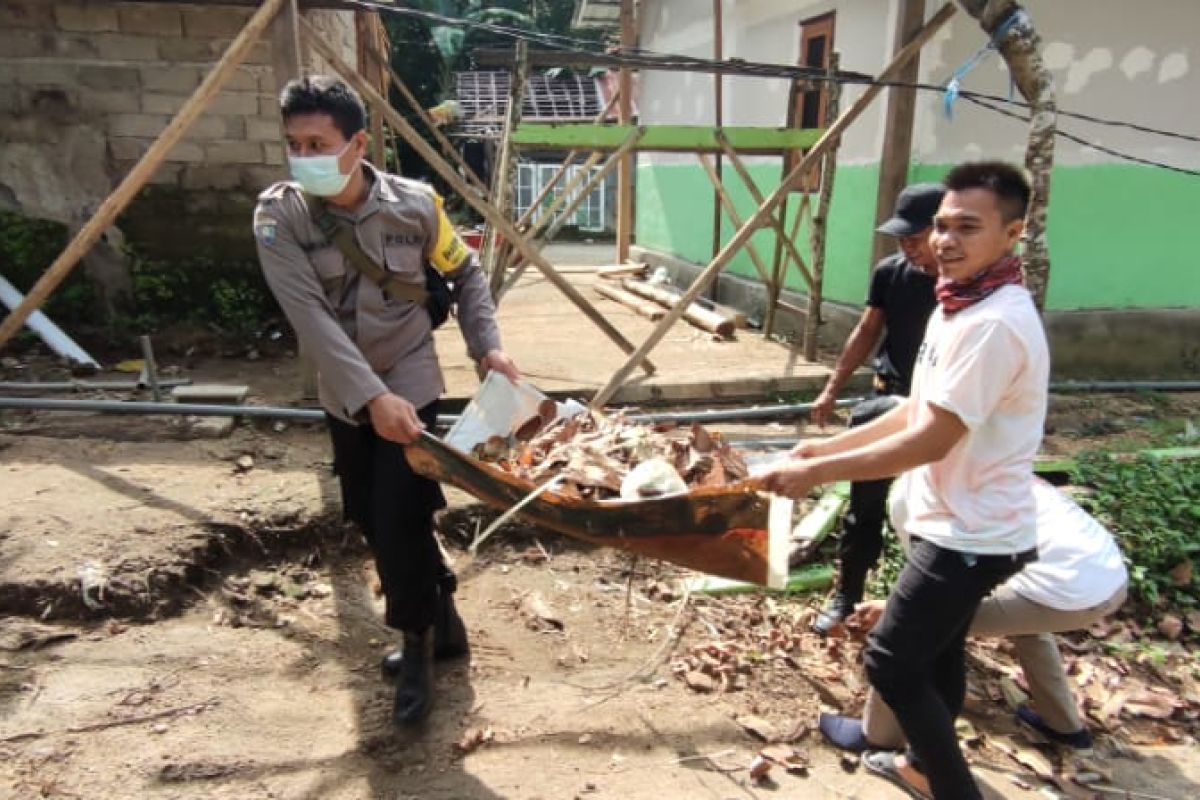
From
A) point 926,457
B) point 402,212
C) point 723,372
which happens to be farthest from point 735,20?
point 926,457

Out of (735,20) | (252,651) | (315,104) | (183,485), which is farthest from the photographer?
(735,20)

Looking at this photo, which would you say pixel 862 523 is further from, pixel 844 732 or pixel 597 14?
pixel 597 14

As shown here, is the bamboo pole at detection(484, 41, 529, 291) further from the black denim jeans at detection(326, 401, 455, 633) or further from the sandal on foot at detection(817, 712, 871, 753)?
the sandal on foot at detection(817, 712, 871, 753)

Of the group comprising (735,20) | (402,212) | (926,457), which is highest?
(735,20)

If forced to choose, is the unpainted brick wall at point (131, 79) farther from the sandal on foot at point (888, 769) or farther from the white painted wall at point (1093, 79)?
the sandal on foot at point (888, 769)

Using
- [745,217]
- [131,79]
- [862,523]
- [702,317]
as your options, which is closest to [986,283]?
[862,523]

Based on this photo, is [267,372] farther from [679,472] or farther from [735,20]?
[735,20]

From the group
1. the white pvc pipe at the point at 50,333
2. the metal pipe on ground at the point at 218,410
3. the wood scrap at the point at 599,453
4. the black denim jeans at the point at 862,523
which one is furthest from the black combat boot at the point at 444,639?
the white pvc pipe at the point at 50,333

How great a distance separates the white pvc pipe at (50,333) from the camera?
565 cm

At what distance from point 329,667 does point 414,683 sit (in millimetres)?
527

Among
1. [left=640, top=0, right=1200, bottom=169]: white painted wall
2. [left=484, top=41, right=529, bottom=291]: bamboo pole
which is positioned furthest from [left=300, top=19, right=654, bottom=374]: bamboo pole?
[left=640, top=0, right=1200, bottom=169]: white painted wall

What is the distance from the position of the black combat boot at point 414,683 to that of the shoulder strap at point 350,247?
1.17 metres

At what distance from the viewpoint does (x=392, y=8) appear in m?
4.32

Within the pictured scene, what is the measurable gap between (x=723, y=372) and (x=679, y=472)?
367 centimetres
